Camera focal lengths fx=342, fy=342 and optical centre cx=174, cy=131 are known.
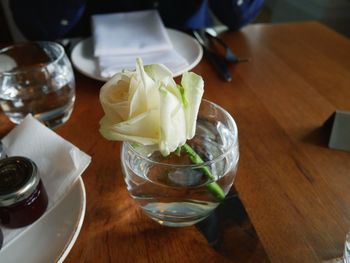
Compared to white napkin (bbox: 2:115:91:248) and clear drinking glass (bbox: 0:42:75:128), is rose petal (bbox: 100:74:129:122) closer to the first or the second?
white napkin (bbox: 2:115:91:248)

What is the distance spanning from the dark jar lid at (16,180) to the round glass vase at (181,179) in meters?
0.09

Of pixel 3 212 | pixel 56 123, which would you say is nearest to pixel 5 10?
pixel 56 123

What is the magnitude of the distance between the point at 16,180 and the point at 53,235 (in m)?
0.06

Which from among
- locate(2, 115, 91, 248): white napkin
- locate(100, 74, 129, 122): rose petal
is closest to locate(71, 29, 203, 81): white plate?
locate(2, 115, 91, 248): white napkin

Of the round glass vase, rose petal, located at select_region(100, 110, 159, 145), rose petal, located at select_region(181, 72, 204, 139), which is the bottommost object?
the round glass vase

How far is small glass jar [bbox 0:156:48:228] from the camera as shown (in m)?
0.30

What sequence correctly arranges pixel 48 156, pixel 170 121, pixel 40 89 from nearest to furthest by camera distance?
1. pixel 170 121
2. pixel 48 156
3. pixel 40 89

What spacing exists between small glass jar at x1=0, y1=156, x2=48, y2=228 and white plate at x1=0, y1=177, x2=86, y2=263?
0.01 metres

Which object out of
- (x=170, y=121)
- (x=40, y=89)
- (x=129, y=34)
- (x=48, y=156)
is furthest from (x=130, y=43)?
(x=170, y=121)

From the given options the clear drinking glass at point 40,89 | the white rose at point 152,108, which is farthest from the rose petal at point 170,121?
the clear drinking glass at point 40,89

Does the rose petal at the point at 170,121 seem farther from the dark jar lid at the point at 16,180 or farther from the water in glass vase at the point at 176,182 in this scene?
the dark jar lid at the point at 16,180

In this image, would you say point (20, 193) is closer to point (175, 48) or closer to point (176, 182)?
point (176, 182)

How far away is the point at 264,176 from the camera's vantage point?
391mm

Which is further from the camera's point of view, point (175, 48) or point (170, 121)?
point (175, 48)
